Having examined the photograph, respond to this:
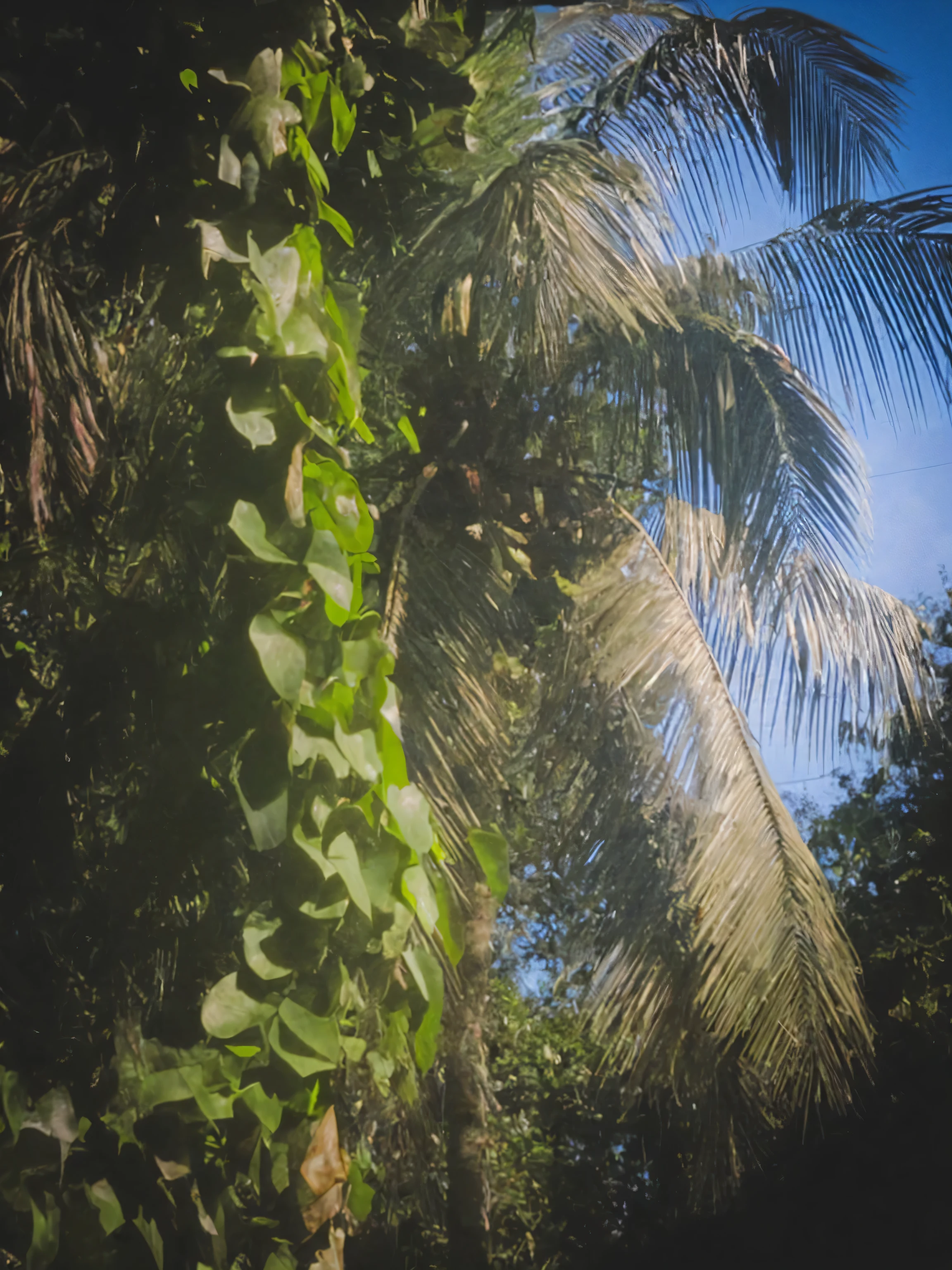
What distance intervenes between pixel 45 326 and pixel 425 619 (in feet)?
3.42

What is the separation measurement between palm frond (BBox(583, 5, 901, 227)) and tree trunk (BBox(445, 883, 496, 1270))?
2520 mm

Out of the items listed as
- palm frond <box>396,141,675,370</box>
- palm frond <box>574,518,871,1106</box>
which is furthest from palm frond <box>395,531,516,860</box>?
palm frond <box>396,141,675,370</box>

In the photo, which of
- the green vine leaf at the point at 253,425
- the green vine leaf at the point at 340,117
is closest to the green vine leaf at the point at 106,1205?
the green vine leaf at the point at 253,425

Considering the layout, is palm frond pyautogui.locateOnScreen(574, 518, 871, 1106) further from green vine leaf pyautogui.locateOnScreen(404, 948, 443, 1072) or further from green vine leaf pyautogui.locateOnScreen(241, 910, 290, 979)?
green vine leaf pyautogui.locateOnScreen(241, 910, 290, 979)

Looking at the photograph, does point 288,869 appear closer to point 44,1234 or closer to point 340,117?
point 44,1234

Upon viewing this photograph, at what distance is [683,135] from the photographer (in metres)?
2.32

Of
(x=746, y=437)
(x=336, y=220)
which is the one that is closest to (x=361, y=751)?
(x=336, y=220)

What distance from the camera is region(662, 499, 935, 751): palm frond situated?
2.51 metres

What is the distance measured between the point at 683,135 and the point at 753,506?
3.31 ft

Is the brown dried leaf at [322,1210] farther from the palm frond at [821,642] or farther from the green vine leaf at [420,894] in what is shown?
the palm frond at [821,642]

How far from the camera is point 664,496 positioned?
2.88m

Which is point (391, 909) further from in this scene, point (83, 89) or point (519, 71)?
point (519, 71)

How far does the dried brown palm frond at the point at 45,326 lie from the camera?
1547mm

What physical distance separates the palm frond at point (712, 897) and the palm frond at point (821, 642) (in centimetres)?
11
